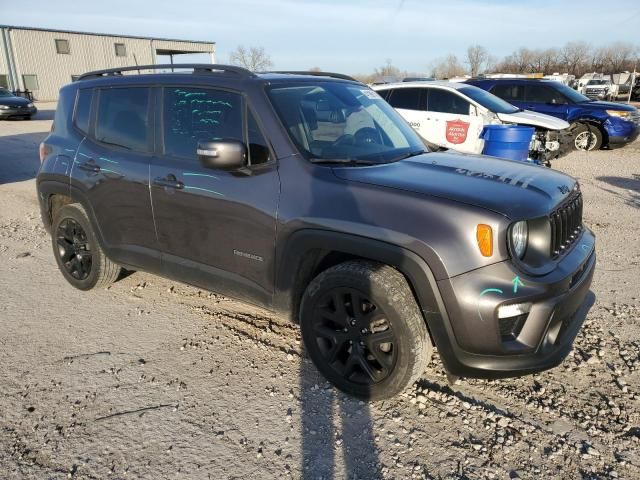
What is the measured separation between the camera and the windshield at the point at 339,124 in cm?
315

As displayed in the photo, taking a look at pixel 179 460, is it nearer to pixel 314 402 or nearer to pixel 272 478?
pixel 272 478

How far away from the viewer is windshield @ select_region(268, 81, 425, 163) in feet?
10.3

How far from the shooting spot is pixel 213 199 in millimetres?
3250

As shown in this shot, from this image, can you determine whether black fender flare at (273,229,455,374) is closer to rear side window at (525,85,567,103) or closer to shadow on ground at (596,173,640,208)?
shadow on ground at (596,173,640,208)

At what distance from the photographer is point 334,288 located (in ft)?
9.28

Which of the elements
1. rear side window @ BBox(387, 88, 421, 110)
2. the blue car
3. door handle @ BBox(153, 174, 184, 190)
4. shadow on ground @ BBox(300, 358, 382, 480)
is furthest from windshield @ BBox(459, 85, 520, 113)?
shadow on ground @ BBox(300, 358, 382, 480)

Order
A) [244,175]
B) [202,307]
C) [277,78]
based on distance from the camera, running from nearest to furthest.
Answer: [244,175] → [277,78] → [202,307]

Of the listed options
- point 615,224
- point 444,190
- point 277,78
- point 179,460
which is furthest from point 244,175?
point 615,224

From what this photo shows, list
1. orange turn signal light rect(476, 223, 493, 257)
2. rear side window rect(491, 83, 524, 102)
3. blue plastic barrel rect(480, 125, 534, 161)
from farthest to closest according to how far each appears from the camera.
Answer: rear side window rect(491, 83, 524, 102) → blue plastic barrel rect(480, 125, 534, 161) → orange turn signal light rect(476, 223, 493, 257)

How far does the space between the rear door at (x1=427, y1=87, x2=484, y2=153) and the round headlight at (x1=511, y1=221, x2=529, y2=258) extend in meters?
7.14

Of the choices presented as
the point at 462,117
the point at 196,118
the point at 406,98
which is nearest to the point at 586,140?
the point at 462,117

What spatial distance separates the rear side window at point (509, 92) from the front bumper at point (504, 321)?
11171 millimetres

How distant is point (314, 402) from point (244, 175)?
1.43m

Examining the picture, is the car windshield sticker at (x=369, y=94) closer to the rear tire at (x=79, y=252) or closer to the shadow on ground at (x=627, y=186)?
the rear tire at (x=79, y=252)
